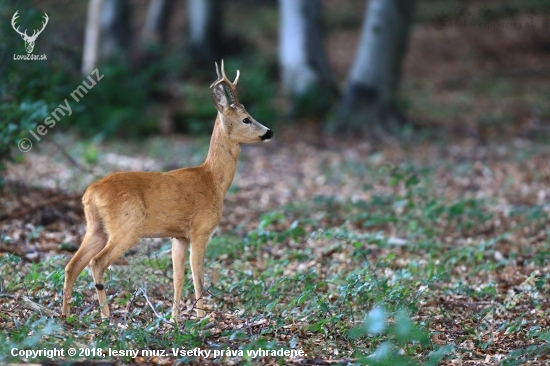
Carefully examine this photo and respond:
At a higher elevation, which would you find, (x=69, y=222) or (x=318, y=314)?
(x=69, y=222)

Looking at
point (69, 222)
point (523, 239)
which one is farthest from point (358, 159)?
point (69, 222)

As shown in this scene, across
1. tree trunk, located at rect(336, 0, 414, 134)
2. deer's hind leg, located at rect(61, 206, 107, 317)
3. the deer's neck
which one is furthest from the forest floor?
tree trunk, located at rect(336, 0, 414, 134)

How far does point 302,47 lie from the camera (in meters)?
16.9

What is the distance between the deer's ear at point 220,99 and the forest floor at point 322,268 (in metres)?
1.27

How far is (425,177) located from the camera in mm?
11688

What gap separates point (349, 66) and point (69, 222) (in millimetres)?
15664

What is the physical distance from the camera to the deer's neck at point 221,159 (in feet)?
19.4

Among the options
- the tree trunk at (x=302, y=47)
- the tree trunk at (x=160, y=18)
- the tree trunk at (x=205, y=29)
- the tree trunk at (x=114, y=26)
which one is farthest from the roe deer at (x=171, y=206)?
A: the tree trunk at (x=160, y=18)

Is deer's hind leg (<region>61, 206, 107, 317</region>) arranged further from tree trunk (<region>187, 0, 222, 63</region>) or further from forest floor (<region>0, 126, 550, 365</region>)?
tree trunk (<region>187, 0, 222, 63</region>)

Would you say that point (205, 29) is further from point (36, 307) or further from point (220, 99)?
point (36, 307)

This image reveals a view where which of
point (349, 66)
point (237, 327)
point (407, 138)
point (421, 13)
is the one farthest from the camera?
point (421, 13)

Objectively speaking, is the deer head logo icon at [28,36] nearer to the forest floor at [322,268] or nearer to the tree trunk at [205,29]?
the forest floor at [322,268]

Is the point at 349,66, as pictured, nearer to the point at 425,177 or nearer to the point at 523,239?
the point at 425,177

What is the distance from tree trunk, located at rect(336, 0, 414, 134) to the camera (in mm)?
15070
